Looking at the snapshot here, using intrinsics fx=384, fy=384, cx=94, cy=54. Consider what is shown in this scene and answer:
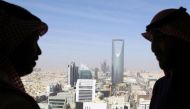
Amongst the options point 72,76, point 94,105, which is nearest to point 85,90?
point 72,76

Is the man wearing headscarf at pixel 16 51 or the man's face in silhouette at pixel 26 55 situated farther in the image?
the man's face in silhouette at pixel 26 55

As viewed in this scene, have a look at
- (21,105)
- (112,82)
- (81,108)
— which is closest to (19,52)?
(21,105)

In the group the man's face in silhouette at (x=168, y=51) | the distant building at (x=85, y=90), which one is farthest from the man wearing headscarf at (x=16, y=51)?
the distant building at (x=85, y=90)

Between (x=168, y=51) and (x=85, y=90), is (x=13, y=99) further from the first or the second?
(x=85, y=90)

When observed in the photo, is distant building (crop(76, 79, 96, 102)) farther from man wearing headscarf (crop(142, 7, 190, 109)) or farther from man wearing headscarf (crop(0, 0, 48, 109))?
man wearing headscarf (crop(0, 0, 48, 109))

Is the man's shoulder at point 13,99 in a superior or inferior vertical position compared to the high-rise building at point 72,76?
superior

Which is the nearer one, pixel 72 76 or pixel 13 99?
pixel 13 99

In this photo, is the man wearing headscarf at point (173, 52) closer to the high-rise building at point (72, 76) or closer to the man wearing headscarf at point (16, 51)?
the man wearing headscarf at point (16, 51)
